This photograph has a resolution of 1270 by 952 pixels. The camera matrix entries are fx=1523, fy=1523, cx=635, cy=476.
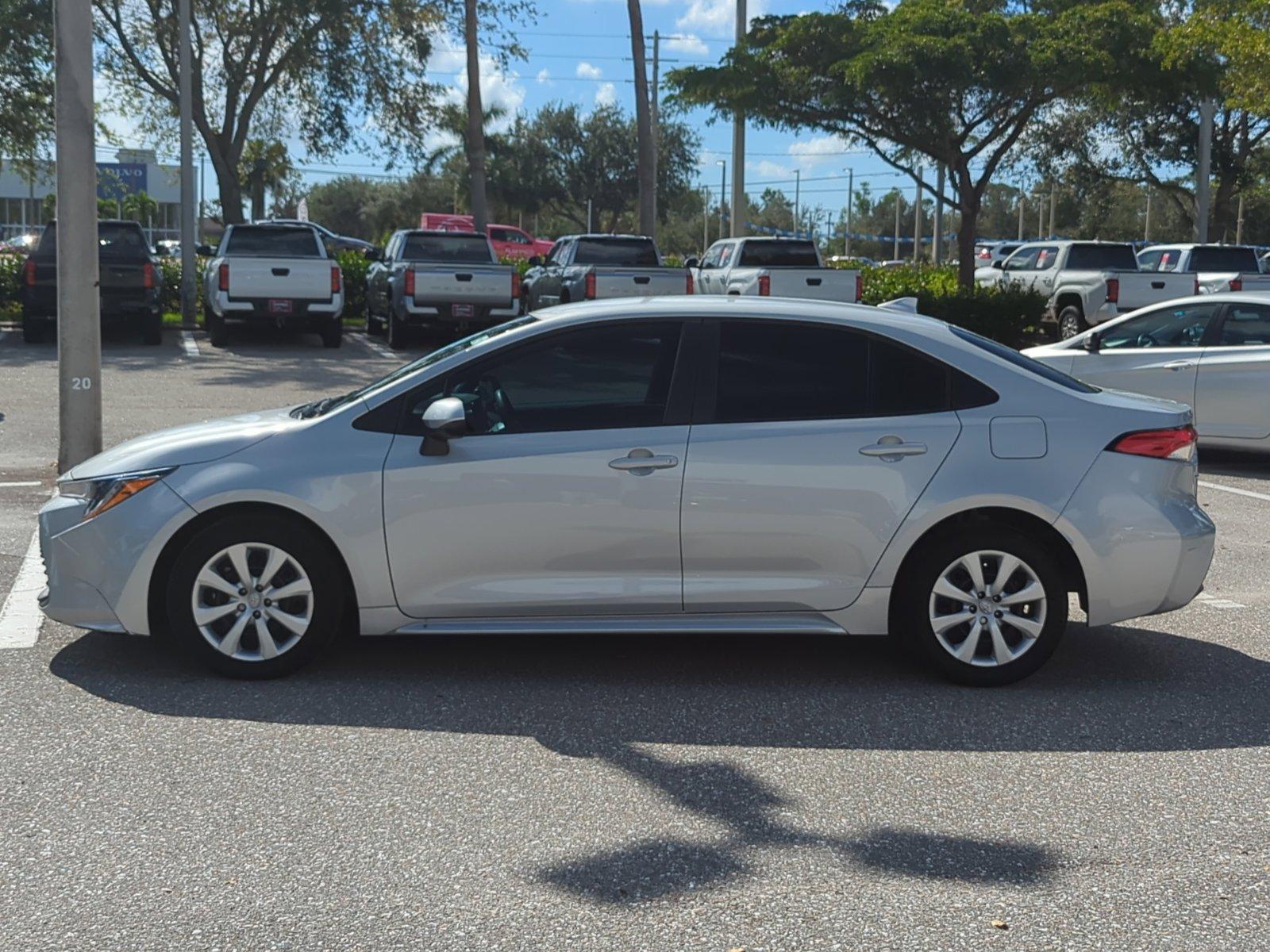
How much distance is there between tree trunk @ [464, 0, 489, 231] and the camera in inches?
1212

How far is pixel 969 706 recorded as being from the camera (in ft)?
19.4

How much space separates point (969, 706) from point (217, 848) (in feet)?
9.62

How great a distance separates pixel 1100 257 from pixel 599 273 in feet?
31.7

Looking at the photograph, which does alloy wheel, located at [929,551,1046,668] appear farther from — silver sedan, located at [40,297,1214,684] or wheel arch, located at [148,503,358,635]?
wheel arch, located at [148,503,358,635]

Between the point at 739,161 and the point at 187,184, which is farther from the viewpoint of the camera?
the point at 739,161

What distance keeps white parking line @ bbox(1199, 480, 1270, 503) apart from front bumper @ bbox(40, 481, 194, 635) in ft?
27.2

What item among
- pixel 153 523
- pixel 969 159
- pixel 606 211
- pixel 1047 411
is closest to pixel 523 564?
pixel 153 523

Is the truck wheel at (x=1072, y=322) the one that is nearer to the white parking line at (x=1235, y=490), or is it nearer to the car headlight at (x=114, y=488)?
the white parking line at (x=1235, y=490)

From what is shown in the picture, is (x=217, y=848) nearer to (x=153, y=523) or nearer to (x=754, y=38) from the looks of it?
(x=153, y=523)

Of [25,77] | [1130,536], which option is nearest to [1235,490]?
[1130,536]

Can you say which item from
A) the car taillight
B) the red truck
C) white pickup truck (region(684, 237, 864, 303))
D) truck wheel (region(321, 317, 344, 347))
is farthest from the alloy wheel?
the red truck

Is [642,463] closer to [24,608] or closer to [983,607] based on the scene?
[983,607]

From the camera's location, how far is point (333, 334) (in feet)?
76.5

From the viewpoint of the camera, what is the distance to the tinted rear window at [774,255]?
2416 cm
